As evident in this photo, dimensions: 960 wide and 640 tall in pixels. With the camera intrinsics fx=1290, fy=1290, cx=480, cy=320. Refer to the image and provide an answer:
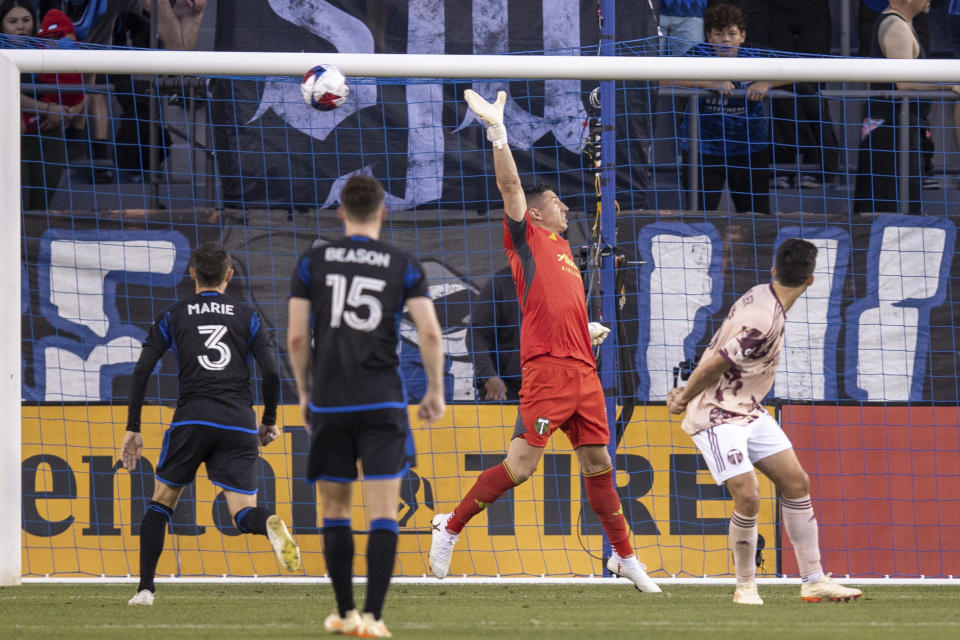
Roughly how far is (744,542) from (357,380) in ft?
8.74

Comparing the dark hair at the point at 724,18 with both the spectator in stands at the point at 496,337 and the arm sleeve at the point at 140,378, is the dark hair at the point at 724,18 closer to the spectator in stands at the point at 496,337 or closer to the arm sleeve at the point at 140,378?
the spectator in stands at the point at 496,337

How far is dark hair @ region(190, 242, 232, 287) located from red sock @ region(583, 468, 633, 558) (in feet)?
7.91

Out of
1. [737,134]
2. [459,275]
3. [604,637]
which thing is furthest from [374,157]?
[604,637]

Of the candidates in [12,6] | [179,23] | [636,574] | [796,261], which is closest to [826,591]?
[636,574]

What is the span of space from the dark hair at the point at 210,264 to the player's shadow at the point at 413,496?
2542 millimetres

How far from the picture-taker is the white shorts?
21.3ft

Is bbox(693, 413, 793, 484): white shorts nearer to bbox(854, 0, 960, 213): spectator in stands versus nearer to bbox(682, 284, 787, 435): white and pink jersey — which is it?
bbox(682, 284, 787, 435): white and pink jersey

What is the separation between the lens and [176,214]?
918cm

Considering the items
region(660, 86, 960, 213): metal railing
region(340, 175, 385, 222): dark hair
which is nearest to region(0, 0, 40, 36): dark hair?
region(660, 86, 960, 213): metal railing

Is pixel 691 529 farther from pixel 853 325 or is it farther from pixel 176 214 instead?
pixel 176 214

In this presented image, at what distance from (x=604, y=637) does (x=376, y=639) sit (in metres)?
0.98

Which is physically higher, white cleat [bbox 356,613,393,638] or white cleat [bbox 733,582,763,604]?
white cleat [bbox 356,613,393,638]

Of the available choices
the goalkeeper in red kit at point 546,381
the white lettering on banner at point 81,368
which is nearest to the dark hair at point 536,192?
the goalkeeper in red kit at point 546,381

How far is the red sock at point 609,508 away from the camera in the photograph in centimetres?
751
